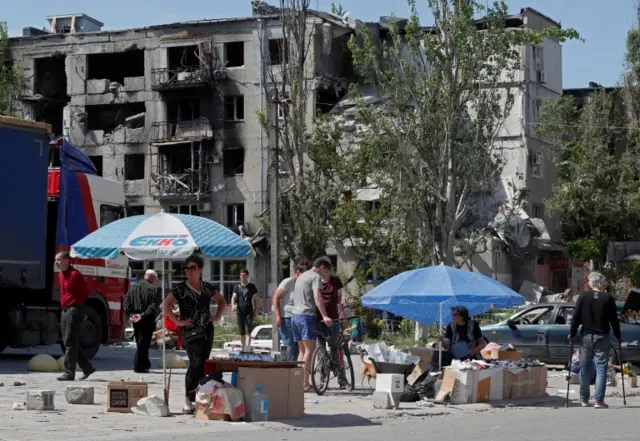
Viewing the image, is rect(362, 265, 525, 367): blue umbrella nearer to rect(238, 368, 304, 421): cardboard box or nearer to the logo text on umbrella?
rect(238, 368, 304, 421): cardboard box

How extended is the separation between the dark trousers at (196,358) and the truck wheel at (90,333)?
31.9 feet

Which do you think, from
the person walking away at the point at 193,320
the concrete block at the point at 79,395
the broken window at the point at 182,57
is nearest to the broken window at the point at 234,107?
the broken window at the point at 182,57

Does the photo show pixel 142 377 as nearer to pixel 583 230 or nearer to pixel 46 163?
pixel 46 163

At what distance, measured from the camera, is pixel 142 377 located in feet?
68.2

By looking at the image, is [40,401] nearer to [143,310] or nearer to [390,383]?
[390,383]

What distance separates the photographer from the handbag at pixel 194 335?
14.5m

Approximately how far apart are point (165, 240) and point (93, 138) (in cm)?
5078

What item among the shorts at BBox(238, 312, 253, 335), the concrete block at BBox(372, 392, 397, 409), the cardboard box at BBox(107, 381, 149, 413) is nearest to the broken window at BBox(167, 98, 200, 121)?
the shorts at BBox(238, 312, 253, 335)

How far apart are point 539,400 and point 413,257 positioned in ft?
87.9

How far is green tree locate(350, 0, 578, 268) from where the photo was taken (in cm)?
4078

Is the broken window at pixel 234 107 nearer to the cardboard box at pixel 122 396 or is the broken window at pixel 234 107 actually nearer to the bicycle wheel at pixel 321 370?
the bicycle wheel at pixel 321 370

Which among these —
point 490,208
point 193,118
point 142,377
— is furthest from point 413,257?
point 142,377

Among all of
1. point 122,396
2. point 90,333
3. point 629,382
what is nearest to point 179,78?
point 90,333

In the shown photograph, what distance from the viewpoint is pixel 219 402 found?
1412cm
